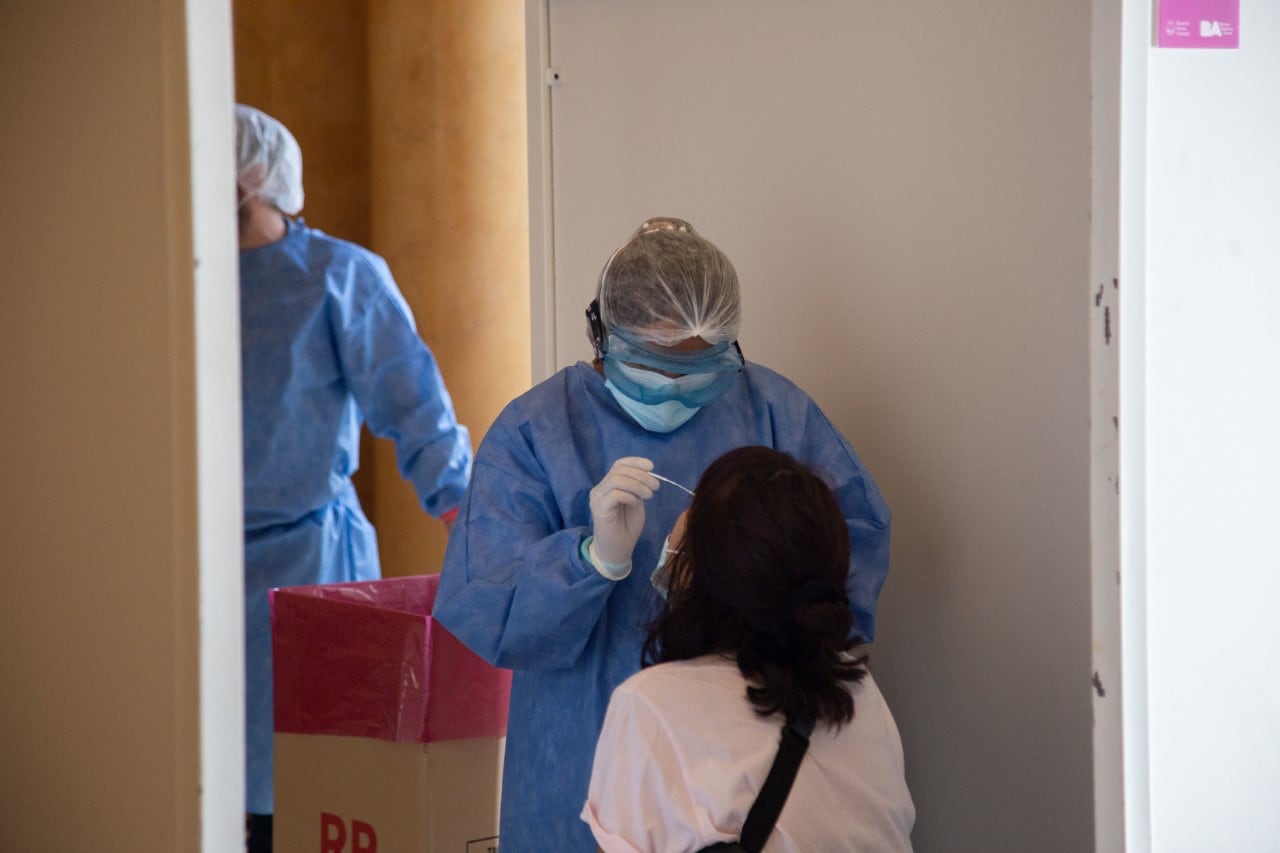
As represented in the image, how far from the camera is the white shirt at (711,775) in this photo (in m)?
1.19

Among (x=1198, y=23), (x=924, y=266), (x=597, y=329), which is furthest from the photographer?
(x=924, y=266)

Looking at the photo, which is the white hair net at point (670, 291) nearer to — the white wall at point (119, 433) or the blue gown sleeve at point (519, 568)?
the blue gown sleeve at point (519, 568)

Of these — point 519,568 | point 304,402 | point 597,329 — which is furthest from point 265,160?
point 519,568

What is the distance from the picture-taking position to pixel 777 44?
2143mm

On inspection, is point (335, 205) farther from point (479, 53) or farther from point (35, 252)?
point (35, 252)

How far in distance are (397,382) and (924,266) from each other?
1087 mm

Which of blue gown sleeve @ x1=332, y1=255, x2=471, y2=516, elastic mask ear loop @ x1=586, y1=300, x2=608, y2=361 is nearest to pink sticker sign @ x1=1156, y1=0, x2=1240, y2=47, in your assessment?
elastic mask ear loop @ x1=586, y1=300, x2=608, y2=361

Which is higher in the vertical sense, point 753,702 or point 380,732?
point 753,702

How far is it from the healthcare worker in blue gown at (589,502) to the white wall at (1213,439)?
44 cm

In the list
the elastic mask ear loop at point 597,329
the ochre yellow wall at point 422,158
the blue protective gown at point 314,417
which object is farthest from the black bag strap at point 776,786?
the ochre yellow wall at point 422,158

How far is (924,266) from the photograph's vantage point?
2.04 m

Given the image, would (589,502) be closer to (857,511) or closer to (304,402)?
(857,511)

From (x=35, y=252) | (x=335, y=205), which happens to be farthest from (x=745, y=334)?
(x=335, y=205)

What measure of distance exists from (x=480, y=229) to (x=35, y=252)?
2.55 m
